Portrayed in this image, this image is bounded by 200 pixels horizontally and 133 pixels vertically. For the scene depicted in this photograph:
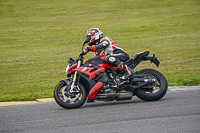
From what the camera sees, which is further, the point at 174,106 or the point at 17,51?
the point at 17,51

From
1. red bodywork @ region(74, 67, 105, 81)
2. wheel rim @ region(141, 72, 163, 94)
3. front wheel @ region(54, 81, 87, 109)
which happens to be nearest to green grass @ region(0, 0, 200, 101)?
front wheel @ region(54, 81, 87, 109)

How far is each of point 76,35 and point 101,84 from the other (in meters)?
23.7

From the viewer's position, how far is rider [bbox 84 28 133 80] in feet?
26.4

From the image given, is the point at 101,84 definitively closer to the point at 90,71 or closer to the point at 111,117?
the point at 90,71

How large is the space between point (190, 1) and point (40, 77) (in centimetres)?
4175

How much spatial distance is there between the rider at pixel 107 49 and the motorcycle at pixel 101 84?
17 cm

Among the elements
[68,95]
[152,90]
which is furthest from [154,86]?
[68,95]

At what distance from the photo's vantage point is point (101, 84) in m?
7.94

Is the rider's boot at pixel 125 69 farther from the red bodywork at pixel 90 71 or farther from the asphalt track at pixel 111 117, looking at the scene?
the asphalt track at pixel 111 117

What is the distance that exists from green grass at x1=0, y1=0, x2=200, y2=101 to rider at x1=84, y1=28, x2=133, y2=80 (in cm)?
268

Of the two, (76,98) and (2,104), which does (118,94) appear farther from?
(2,104)

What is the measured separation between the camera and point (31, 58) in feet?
68.3

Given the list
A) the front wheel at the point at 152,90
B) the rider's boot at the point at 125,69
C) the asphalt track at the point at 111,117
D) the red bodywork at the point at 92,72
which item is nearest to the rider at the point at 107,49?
the rider's boot at the point at 125,69

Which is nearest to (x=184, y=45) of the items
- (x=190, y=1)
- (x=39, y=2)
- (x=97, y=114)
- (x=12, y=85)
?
(x=12, y=85)
